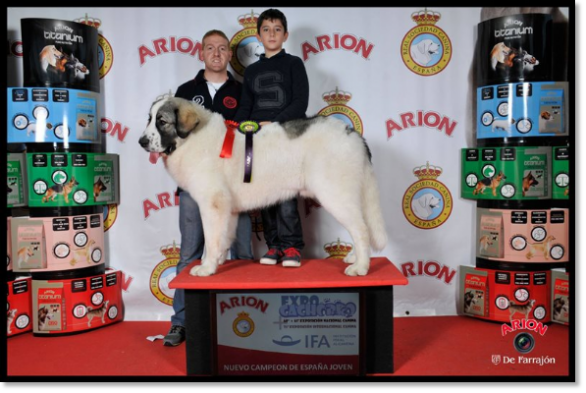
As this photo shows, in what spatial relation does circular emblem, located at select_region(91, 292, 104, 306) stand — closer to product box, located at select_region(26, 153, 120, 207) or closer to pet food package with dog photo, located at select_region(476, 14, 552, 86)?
product box, located at select_region(26, 153, 120, 207)

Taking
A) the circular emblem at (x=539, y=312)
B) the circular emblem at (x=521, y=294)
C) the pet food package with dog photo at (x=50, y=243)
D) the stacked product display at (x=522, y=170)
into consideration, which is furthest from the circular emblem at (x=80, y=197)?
the circular emblem at (x=539, y=312)

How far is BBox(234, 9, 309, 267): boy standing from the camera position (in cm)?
387

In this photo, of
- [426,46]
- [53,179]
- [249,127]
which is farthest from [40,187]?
[426,46]

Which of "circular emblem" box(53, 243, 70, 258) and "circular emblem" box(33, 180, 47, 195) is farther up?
"circular emblem" box(33, 180, 47, 195)

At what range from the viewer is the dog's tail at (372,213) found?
3643 mm

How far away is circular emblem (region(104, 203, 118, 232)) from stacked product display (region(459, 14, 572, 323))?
3552mm

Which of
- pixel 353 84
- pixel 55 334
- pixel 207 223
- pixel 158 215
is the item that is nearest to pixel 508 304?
pixel 353 84

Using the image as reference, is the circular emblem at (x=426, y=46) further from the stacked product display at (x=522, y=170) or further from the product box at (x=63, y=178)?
the product box at (x=63, y=178)

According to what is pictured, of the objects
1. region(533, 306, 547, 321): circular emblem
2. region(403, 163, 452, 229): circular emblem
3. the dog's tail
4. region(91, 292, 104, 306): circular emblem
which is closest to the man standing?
region(91, 292, 104, 306): circular emblem

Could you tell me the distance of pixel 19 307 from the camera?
4184mm

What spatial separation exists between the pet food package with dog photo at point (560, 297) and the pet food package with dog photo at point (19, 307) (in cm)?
482

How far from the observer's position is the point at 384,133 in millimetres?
4625

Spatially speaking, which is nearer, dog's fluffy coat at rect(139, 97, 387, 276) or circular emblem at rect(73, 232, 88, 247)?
dog's fluffy coat at rect(139, 97, 387, 276)

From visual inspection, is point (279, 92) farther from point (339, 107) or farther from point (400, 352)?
point (400, 352)
